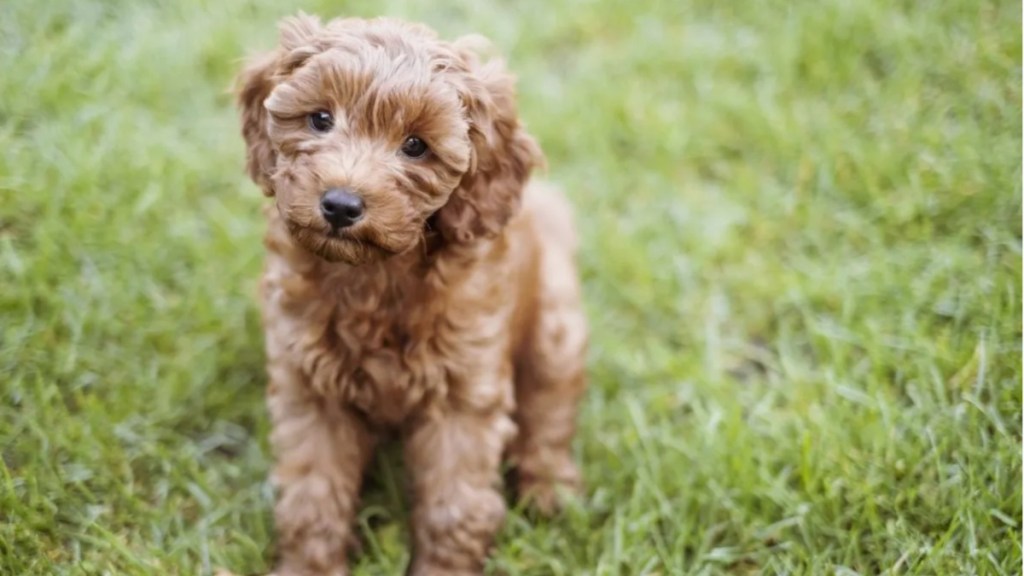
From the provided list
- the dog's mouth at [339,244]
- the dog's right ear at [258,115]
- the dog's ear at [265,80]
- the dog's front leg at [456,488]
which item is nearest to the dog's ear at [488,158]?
the dog's mouth at [339,244]

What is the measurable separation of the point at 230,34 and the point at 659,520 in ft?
10.7

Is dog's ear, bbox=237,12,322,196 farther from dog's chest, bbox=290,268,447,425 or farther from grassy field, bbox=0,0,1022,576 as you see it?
A: grassy field, bbox=0,0,1022,576

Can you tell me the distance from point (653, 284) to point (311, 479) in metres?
1.99

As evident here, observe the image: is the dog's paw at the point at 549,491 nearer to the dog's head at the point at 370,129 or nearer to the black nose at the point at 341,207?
the dog's head at the point at 370,129

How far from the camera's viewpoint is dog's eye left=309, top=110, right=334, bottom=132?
315 centimetres

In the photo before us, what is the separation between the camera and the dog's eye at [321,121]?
3.15 metres

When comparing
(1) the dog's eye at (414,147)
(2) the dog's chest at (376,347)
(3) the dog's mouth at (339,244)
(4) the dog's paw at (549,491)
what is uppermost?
(1) the dog's eye at (414,147)

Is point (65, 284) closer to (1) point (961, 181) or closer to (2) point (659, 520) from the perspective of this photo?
(2) point (659, 520)

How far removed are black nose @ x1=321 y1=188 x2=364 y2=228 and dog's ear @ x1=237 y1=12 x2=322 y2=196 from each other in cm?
48

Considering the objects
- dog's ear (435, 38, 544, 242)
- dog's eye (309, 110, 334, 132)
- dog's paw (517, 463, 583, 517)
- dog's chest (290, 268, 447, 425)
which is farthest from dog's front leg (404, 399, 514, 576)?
dog's eye (309, 110, 334, 132)

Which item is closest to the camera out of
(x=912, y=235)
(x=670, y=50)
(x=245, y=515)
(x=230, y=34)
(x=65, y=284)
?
(x=245, y=515)

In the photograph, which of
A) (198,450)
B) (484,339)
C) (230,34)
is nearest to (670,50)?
(230,34)

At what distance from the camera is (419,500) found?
3.87 meters

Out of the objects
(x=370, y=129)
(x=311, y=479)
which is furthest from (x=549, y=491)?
(x=370, y=129)
